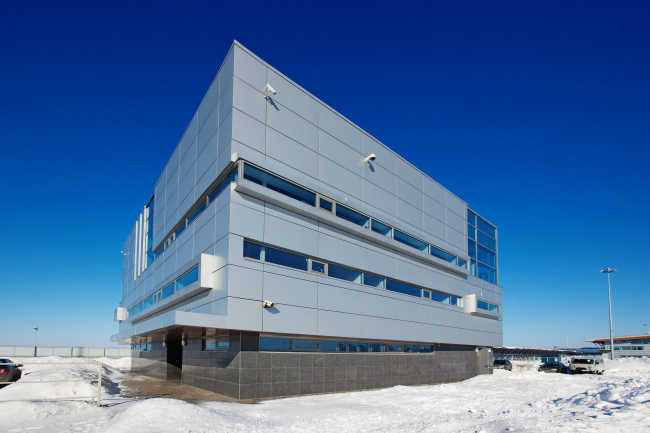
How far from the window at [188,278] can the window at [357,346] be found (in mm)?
7671

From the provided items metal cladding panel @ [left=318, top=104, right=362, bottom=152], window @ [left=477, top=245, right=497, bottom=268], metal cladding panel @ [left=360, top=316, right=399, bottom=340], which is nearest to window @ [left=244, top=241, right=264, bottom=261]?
metal cladding panel @ [left=360, top=316, right=399, bottom=340]

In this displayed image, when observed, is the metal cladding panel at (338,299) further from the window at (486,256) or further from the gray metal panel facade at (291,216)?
the window at (486,256)

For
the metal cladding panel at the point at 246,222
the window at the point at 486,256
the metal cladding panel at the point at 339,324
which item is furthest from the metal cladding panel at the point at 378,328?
the window at the point at 486,256

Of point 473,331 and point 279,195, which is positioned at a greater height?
point 279,195

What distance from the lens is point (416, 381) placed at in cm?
2494

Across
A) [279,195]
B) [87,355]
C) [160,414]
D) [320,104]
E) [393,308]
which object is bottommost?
[87,355]

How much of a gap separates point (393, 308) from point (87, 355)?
185 ft

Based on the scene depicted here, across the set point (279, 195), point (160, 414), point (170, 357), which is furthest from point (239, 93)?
point (170, 357)

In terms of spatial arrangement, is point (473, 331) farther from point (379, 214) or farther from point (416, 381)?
point (379, 214)

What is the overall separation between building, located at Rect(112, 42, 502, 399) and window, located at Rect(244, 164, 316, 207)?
48mm

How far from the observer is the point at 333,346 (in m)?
19.8

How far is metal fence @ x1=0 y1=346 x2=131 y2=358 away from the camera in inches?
2216

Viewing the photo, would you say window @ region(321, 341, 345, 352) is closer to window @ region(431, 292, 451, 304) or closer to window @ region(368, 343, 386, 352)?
window @ region(368, 343, 386, 352)

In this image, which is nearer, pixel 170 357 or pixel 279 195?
pixel 279 195
